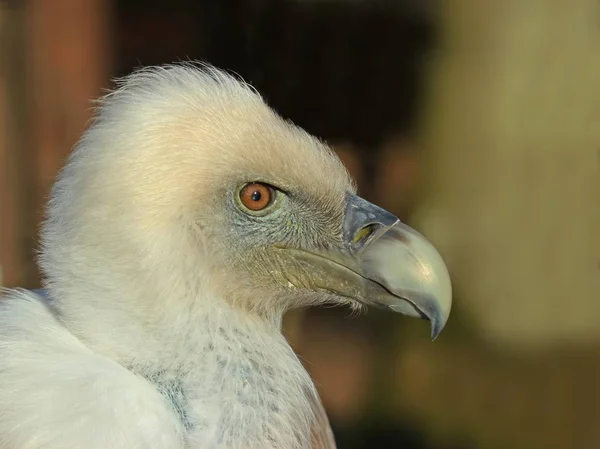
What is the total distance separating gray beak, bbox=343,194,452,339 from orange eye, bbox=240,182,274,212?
0.56 ft

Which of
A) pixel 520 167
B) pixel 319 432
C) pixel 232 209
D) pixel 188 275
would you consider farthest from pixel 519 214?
pixel 188 275

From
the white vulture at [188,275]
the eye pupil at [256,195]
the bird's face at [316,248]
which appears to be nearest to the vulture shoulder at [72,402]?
the white vulture at [188,275]

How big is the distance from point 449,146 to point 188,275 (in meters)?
2.49

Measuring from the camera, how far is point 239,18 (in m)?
3.86

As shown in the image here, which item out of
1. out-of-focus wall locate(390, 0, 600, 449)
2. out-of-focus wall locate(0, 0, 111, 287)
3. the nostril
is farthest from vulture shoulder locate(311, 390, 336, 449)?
out-of-focus wall locate(390, 0, 600, 449)

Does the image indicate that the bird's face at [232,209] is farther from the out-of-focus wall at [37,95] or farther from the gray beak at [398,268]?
the out-of-focus wall at [37,95]

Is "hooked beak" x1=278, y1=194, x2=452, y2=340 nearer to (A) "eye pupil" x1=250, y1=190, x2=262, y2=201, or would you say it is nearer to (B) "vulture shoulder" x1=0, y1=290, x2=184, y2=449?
(A) "eye pupil" x1=250, y1=190, x2=262, y2=201

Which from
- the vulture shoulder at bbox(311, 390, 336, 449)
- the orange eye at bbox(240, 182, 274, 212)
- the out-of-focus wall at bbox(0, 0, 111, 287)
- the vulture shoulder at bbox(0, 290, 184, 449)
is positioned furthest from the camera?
the out-of-focus wall at bbox(0, 0, 111, 287)

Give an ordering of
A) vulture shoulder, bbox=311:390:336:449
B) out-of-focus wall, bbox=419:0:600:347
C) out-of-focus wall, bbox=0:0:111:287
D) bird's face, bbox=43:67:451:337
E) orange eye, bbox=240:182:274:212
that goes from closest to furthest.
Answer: bird's face, bbox=43:67:451:337, orange eye, bbox=240:182:274:212, vulture shoulder, bbox=311:390:336:449, out-of-focus wall, bbox=0:0:111:287, out-of-focus wall, bbox=419:0:600:347

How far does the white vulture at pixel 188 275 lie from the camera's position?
1.49 m

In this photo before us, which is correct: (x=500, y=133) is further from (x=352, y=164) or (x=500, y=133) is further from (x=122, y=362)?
(x=122, y=362)

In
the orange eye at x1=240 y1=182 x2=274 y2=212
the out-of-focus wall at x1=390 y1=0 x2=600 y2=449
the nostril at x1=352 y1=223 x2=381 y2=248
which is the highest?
the orange eye at x1=240 y1=182 x2=274 y2=212

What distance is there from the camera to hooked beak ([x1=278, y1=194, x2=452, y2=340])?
1.67 meters

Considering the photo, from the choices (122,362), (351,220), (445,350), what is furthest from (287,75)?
(122,362)
